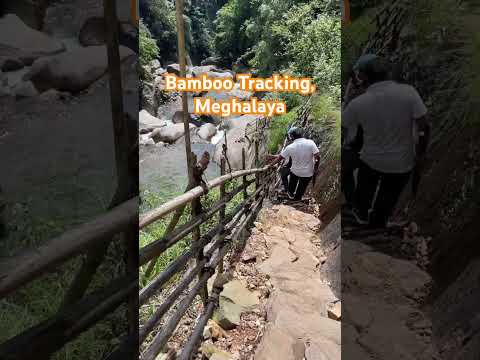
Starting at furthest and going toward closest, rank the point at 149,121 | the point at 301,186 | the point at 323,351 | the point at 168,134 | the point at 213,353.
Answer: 1. the point at 149,121
2. the point at 168,134
3. the point at 301,186
4. the point at 213,353
5. the point at 323,351

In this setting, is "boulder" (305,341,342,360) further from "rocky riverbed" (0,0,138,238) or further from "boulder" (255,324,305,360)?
"rocky riverbed" (0,0,138,238)

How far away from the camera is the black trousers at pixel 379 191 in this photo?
3.00 feet

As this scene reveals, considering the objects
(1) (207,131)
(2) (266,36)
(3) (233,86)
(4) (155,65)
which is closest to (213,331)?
(3) (233,86)

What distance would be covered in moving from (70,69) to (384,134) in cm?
116

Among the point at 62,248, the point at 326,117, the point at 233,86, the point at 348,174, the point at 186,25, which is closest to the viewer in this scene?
the point at 62,248

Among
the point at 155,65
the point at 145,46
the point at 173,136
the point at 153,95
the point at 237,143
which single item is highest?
the point at 145,46

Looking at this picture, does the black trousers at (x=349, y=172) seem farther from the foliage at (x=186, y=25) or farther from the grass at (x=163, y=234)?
the foliage at (x=186, y=25)

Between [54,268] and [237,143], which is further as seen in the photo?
[237,143]

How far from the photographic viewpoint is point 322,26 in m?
6.81

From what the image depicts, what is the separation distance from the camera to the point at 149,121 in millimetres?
12234

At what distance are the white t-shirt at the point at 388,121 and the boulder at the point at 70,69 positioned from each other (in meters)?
0.84

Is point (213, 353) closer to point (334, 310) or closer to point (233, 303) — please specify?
point (233, 303)

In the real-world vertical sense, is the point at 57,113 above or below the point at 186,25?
below

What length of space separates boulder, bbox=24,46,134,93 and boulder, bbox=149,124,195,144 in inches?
395
